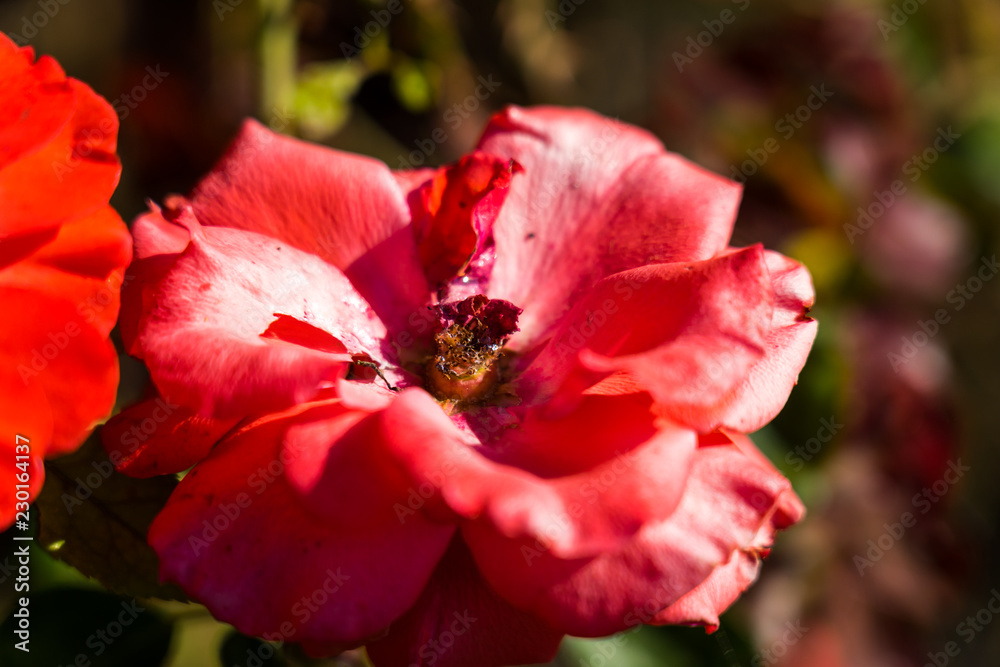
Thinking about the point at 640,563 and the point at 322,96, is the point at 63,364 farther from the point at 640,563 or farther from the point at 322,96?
the point at 322,96

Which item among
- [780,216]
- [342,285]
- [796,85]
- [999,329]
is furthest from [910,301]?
[342,285]

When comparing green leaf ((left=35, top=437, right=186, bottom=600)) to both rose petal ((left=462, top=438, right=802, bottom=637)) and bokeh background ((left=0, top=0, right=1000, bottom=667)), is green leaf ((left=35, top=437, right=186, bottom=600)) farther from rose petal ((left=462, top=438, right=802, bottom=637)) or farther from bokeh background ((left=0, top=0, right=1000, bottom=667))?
bokeh background ((left=0, top=0, right=1000, bottom=667))

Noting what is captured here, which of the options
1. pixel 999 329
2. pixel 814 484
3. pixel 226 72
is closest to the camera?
pixel 814 484

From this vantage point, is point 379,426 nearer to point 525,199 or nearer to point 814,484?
point 525,199

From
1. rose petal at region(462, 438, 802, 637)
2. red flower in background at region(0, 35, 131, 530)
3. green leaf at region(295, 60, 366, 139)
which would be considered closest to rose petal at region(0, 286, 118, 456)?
red flower in background at region(0, 35, 131, 530)

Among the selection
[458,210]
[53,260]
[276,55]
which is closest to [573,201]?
[458,210]
